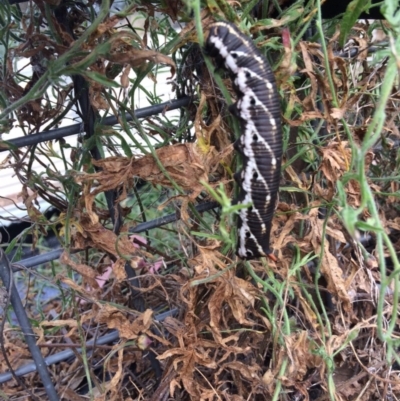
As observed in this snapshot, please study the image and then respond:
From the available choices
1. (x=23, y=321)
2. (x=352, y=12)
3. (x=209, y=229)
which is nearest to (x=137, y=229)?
(x=209, y=229)

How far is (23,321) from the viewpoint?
2.89ft

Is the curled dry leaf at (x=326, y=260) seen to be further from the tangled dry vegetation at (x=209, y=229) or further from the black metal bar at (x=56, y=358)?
the black metal bar at (x=56, y=358)

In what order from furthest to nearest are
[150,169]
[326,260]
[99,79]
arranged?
[326,260], [150,169], [99,79]

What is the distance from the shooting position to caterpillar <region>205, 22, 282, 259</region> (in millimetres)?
642

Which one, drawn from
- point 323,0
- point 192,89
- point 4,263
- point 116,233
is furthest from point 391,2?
point 4,263

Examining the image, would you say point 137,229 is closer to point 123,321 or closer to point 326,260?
point 123,321

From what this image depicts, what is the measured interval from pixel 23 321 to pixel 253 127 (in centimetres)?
56

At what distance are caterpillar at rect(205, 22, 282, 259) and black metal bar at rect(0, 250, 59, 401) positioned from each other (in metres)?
0.42

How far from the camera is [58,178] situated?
32.6 inches

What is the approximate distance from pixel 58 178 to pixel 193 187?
0.82 feet

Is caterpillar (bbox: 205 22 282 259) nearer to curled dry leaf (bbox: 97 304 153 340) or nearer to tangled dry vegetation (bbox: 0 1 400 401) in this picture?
tangled dry vegetation (bbox: 0 1 400 401)

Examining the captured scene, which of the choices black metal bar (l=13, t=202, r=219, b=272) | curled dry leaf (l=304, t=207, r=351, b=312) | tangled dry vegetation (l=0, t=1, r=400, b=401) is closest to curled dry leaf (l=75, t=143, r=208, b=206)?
tangled dry vegetation (l=0, t=1, r=400, b=401)

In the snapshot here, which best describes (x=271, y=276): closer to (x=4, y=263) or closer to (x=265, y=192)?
(x=265, y=192)

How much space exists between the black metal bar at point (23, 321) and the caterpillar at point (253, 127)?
42 centimetres
